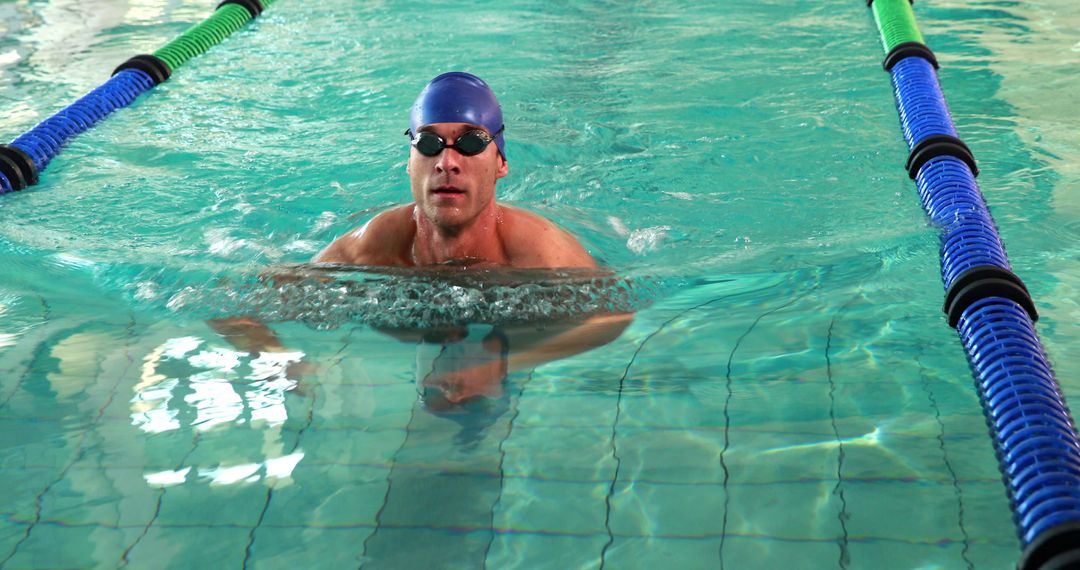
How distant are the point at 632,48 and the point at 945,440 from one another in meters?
4.43

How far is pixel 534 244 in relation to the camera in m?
3.18

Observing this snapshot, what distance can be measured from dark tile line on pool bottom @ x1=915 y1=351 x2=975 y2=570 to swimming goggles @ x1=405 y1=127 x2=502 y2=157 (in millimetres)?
1369

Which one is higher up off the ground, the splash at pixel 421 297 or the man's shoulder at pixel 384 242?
the man's shoulder at pixel 384 242

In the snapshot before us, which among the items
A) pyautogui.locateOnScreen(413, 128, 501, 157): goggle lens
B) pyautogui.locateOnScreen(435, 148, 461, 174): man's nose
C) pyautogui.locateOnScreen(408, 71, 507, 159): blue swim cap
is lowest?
pyautogui.locateOnScreen(435, 148, 461, 174): man's nose

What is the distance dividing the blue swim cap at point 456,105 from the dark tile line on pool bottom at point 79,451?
40.2 inches

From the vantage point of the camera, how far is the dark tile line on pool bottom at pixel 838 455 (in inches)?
80.1

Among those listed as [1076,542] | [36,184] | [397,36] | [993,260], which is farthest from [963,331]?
[397,36]

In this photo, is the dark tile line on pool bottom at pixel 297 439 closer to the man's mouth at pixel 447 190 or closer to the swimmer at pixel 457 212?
the swimmer at pixel 457 212

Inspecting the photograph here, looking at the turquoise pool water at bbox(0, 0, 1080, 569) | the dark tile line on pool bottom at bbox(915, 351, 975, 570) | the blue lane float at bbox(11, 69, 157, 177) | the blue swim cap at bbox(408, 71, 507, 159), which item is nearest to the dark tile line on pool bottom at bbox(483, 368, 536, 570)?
the turquoise pool water at bbox(0, 0, 1080, 569)

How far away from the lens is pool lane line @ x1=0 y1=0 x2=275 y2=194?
4.42 metres

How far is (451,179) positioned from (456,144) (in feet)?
0.35

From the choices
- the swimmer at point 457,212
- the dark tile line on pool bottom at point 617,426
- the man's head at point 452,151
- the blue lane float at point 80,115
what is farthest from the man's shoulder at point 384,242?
the blue lane float at point 80,115

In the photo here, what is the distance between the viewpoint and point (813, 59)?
→ 232 inches

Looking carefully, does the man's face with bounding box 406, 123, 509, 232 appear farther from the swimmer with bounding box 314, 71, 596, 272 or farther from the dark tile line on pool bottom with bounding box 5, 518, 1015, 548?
the dark tile line on pool bottom with bounding box 5, 518, 1015, 548
